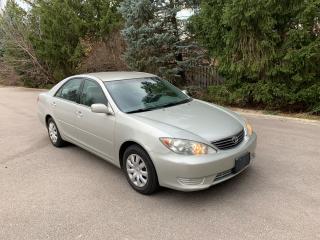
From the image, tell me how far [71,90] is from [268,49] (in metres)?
5.05

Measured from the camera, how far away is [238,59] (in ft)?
29.8

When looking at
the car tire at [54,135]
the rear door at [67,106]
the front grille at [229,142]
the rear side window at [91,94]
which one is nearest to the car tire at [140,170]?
the front grille at [229,142]

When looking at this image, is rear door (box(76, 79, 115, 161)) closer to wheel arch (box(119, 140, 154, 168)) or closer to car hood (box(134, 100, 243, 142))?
wheel arch (box(119, 140, 154, 168))

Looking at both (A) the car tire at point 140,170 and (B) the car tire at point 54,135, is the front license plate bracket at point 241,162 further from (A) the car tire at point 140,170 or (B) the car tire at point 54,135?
(B) the car tire at point 54,135

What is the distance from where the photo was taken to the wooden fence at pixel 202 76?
10.7 metres

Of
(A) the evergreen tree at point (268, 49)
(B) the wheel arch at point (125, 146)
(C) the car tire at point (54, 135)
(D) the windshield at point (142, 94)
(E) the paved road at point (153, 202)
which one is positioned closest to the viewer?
(E) the paved road at point (153, 202)

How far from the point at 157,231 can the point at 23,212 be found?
1710mm

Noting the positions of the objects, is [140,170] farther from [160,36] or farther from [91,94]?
[160,36]

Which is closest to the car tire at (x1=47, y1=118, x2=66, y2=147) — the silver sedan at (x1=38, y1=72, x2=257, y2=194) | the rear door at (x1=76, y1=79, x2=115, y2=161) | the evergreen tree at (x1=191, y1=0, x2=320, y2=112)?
the silver sedan at (x1=38, y1=72, x2=257, y2=194)

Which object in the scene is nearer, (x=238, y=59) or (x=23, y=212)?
(x=23, y=212)

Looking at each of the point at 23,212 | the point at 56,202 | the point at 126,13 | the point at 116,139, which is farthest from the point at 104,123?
the point at 126,13

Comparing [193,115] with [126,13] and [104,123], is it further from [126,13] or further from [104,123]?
[126,13]

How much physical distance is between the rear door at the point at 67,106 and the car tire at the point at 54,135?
209 millimetres

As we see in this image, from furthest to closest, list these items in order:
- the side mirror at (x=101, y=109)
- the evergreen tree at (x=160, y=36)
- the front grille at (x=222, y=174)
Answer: the evergreen tree at (x=160, y=36) < the side mirror at (x=101, y=109) < the front grille at (x=222, y=174)
